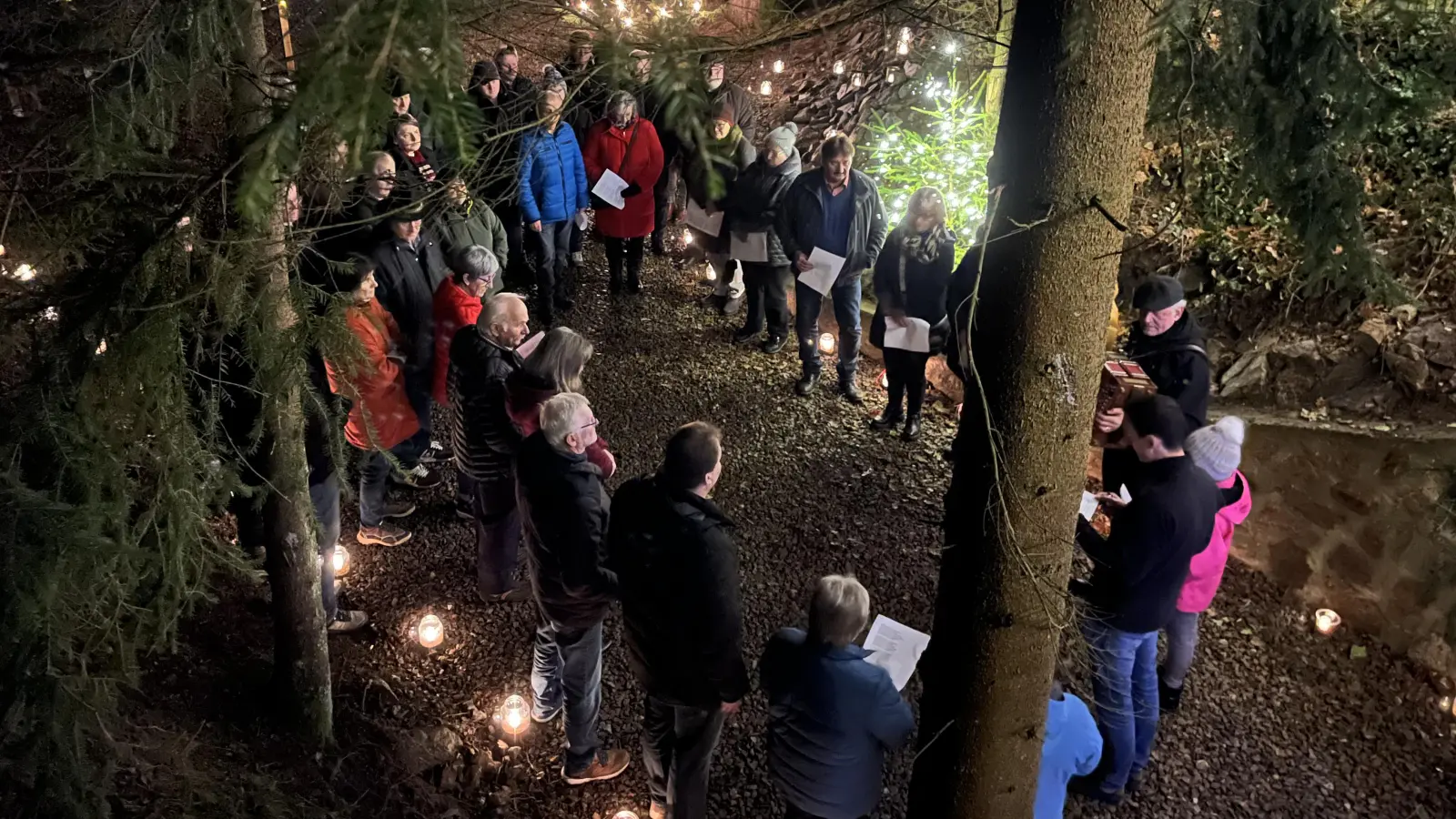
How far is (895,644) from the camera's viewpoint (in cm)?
391

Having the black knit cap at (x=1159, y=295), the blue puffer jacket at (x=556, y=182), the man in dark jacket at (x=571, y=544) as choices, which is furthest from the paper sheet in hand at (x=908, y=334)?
the man in dark jacket at (x=571, y=544)

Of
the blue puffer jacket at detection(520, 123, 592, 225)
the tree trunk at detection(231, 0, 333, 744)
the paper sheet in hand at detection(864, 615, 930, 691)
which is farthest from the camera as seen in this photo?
the blue puffer jacket at detection(520, 123, 592, 225)

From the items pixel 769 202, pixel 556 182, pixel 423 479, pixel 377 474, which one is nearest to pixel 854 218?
pixel 769 202

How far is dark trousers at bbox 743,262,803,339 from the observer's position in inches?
296

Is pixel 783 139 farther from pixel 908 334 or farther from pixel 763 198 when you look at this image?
pixel 908 334

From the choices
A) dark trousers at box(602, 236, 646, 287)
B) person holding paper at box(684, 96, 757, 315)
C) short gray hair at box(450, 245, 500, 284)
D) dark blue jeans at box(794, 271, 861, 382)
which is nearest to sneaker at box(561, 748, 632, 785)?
short gray hair at box(450, 245, 500, 284)

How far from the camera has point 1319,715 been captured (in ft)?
15.7

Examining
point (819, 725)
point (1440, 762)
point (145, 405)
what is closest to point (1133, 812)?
point (1440, 762)

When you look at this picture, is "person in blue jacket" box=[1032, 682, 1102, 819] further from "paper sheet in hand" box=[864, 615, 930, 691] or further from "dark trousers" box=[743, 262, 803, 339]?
"dark trousers" box=[743, 262, 803, 339]

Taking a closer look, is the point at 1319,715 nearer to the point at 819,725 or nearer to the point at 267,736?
the point at 819,725

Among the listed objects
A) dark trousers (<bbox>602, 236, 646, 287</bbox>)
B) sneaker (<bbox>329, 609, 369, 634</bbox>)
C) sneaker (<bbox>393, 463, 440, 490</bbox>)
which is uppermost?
dark trousers (<bbox>602, 236, 646, 287</bbox>)

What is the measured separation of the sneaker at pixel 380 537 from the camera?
5.69m

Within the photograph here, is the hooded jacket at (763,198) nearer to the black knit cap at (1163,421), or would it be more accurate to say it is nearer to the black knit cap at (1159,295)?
the black knit cap at (1159,295)

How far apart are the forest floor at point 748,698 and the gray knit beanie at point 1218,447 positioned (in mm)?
1634
